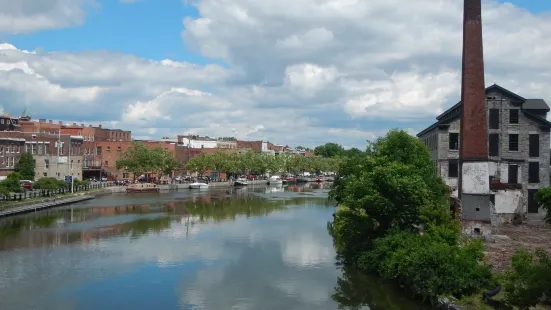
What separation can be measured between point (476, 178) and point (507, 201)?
522 inches

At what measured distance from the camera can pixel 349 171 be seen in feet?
166

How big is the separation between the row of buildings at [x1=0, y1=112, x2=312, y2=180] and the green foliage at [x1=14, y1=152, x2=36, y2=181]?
1.38 m

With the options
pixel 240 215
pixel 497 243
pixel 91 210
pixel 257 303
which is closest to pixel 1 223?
pixel 91 210

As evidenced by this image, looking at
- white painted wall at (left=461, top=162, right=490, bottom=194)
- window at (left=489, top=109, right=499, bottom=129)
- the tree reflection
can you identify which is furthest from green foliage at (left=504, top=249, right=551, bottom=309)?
window at (left=489, top=109, right=499, bottom=129)

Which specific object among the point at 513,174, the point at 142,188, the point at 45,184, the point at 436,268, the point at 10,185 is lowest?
the point at 436,268

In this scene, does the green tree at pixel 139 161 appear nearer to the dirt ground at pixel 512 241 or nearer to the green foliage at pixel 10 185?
the green foliage at pixel 10 185

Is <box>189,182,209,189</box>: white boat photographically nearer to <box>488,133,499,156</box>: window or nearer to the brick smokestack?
<box>488,133,499,156</box>: window

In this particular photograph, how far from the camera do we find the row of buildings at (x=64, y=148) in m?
90.5

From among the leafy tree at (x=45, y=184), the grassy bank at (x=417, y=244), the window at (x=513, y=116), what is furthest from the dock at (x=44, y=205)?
the window at (x=513, y=116)

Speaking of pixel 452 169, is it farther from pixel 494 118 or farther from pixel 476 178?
pixel 476 178

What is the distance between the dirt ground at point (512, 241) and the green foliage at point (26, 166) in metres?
70.5

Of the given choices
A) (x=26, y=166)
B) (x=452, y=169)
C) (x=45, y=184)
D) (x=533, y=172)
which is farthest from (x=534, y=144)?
(x=26, y=166)

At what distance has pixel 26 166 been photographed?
8800 centimetres

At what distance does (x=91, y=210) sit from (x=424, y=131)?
3886cm
